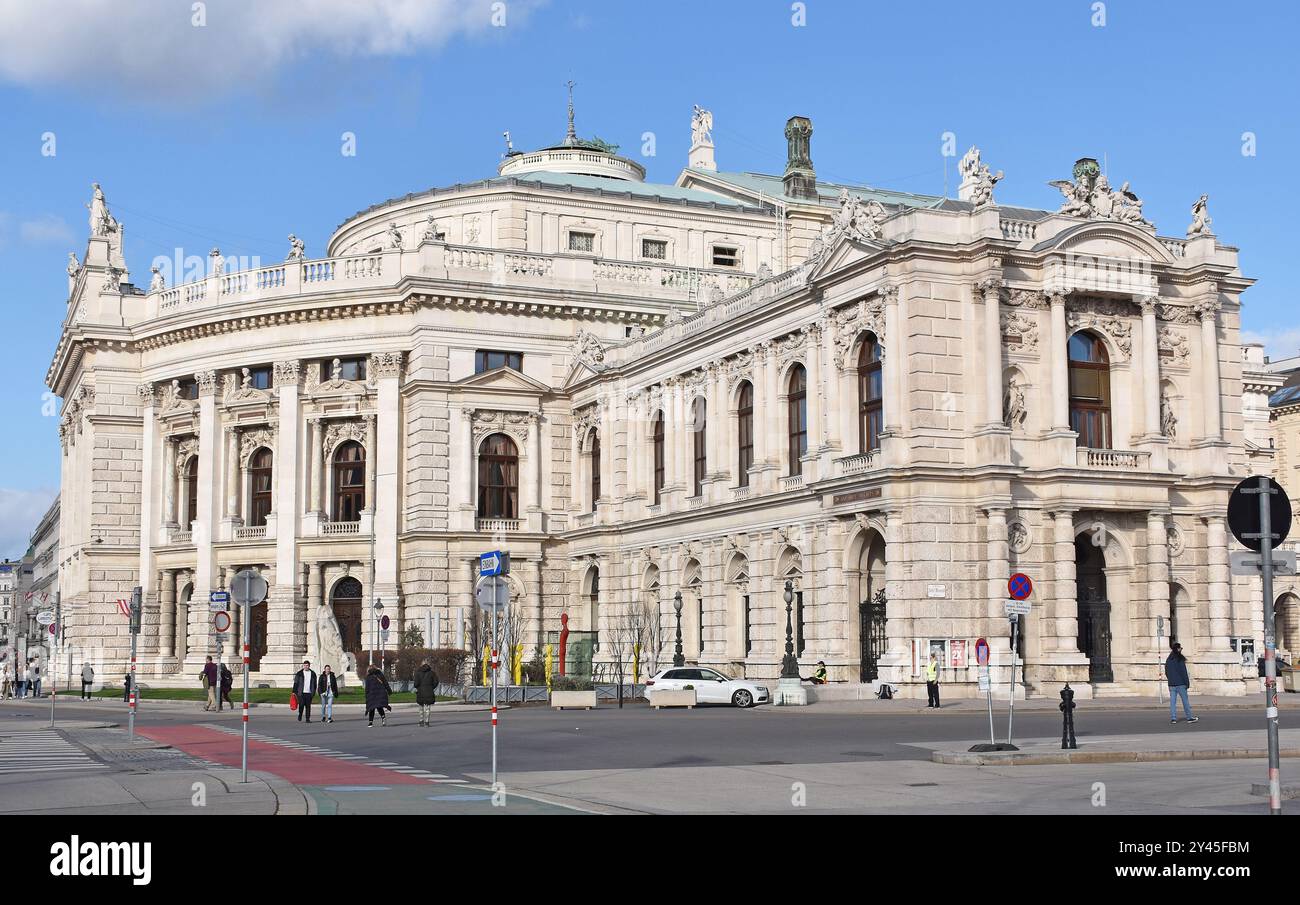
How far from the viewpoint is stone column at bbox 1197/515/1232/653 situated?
174 feet

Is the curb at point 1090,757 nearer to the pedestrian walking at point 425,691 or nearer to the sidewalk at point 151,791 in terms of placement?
the sidewalk at point 151,791

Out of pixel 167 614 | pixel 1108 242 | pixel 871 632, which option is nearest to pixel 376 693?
pixel 871 632

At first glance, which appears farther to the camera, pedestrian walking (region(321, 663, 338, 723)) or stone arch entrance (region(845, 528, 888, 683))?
stone arch entrance (region(845, 528, 888, 683))

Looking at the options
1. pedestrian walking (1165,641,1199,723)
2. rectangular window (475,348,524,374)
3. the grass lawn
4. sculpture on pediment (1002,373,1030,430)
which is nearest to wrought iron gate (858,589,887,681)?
sculpture on pediment (1002,373,1030,430)

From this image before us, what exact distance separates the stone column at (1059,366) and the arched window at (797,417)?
9951mm

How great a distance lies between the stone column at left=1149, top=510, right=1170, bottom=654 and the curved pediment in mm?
8965

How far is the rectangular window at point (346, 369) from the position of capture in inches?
2992

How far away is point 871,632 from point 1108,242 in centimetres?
1553

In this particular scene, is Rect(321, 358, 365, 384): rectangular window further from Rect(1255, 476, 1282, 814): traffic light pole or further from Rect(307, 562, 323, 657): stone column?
Rect(1255, 476, 1282, 814): traffic light pole

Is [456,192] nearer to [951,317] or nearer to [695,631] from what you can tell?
[695,631]

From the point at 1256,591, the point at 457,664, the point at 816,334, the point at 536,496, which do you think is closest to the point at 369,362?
the point at 536,496

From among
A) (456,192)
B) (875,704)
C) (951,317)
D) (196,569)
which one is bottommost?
(875,704)
